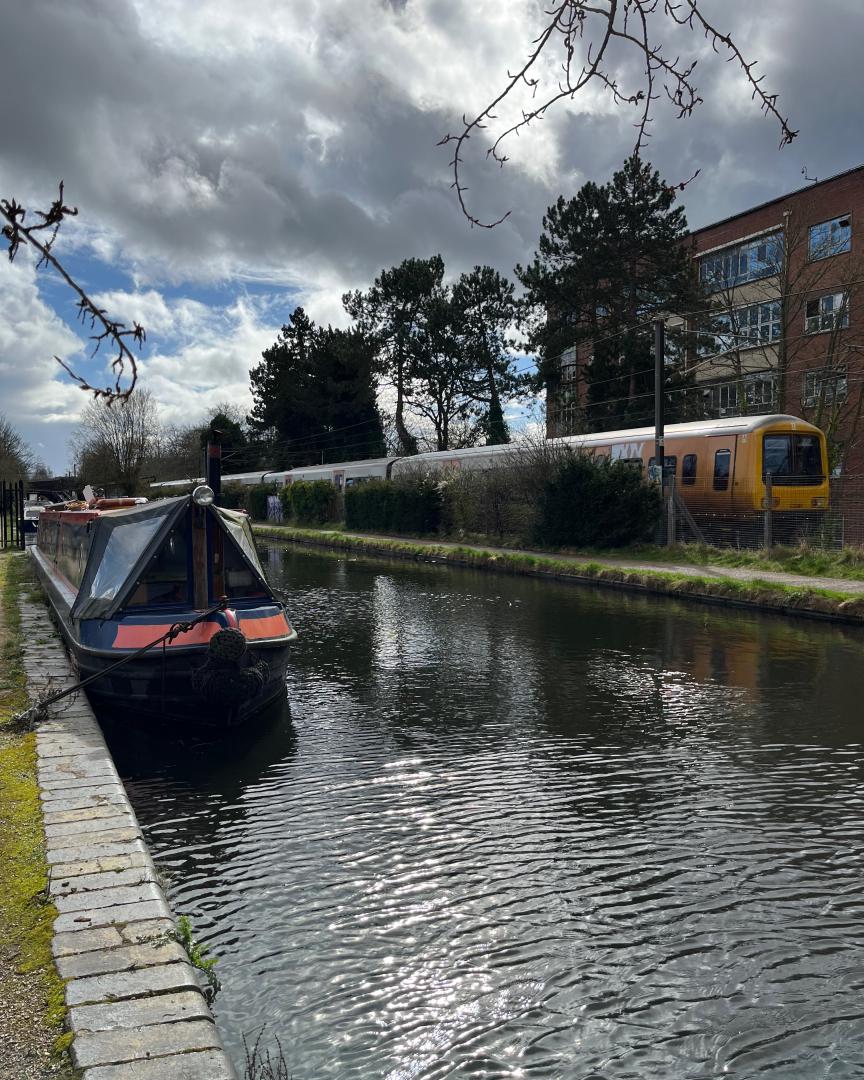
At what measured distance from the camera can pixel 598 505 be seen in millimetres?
22469

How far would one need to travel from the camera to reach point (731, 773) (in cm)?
661

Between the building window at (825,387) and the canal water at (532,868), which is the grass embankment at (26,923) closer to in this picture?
the canal water at (532,868)

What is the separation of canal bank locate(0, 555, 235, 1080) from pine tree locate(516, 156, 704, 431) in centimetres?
2734

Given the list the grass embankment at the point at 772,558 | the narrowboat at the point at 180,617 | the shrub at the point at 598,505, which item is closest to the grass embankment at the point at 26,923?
the narrowboat at the point at 180,617

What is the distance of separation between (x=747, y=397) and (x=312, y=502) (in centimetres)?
1841

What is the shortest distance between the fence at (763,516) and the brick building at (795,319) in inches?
266

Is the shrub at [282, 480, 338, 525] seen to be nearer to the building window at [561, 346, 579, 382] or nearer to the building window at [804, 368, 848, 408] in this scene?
the building window at [561, 346, 579, 382]

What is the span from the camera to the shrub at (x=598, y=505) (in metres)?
22.2

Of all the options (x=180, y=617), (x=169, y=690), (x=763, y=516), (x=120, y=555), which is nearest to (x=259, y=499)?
(x=763, y=516)

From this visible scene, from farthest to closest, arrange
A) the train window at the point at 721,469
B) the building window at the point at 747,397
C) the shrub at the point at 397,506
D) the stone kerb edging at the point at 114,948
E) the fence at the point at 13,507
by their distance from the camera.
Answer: the building window at the point at 747,397, the shrub at the point at 397,506, the fence at the point at 13,507, the train window at the point at 721,469, the stone kerb edging at the point at 114,948

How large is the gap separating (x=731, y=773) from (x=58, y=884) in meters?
4.68

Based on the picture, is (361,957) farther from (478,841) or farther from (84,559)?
(84,559)

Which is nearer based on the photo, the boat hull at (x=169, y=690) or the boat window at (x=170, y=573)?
the boat hull at (x=169, y=690)

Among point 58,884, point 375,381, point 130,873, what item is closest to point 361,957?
point 130,873
